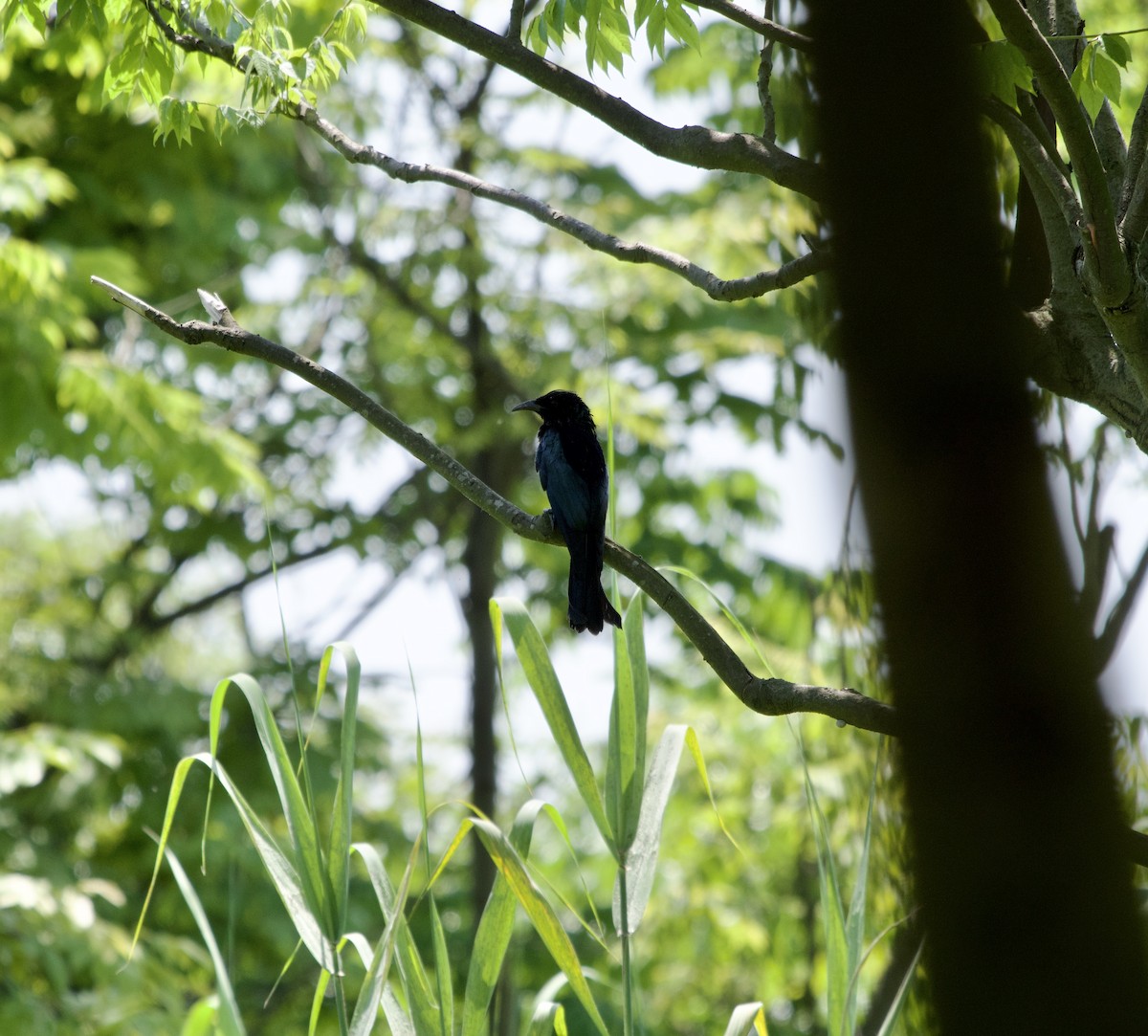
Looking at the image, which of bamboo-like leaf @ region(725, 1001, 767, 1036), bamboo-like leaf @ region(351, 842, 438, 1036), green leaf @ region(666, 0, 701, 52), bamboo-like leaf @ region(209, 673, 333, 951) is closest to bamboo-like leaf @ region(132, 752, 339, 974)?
bamboo-like leaf @ region(209, 673, 333, 951)

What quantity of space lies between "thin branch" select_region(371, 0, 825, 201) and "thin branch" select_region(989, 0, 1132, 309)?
59 cm

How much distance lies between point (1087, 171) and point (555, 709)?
1337 mm

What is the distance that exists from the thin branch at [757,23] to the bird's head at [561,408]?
272cm

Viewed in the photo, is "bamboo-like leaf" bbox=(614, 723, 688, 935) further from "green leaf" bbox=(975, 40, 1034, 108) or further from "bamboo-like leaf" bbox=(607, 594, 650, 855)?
"green leaf" bbox=(975, 40, 1034, 108)

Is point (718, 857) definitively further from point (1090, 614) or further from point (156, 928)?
point (1090, 614)

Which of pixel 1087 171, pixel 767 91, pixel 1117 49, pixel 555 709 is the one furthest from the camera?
pixel 767 91

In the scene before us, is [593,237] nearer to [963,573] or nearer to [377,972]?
[963,573]

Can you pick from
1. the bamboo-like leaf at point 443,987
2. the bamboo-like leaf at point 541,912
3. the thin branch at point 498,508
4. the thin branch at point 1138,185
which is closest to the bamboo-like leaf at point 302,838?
the bamboo-like leaf at point 443,987

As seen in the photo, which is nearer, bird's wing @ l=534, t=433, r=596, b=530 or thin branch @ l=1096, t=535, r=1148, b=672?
thin branch @ l=1096, t=535, r=1148, b=672

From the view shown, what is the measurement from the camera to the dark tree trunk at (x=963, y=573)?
1458 millimetres

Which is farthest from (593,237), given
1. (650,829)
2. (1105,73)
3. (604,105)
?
(650,829)

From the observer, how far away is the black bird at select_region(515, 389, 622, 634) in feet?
12.9

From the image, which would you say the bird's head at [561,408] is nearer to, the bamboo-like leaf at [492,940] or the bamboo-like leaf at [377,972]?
the bamboo-like leaf at [492,940]

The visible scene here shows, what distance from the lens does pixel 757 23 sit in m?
2.37
